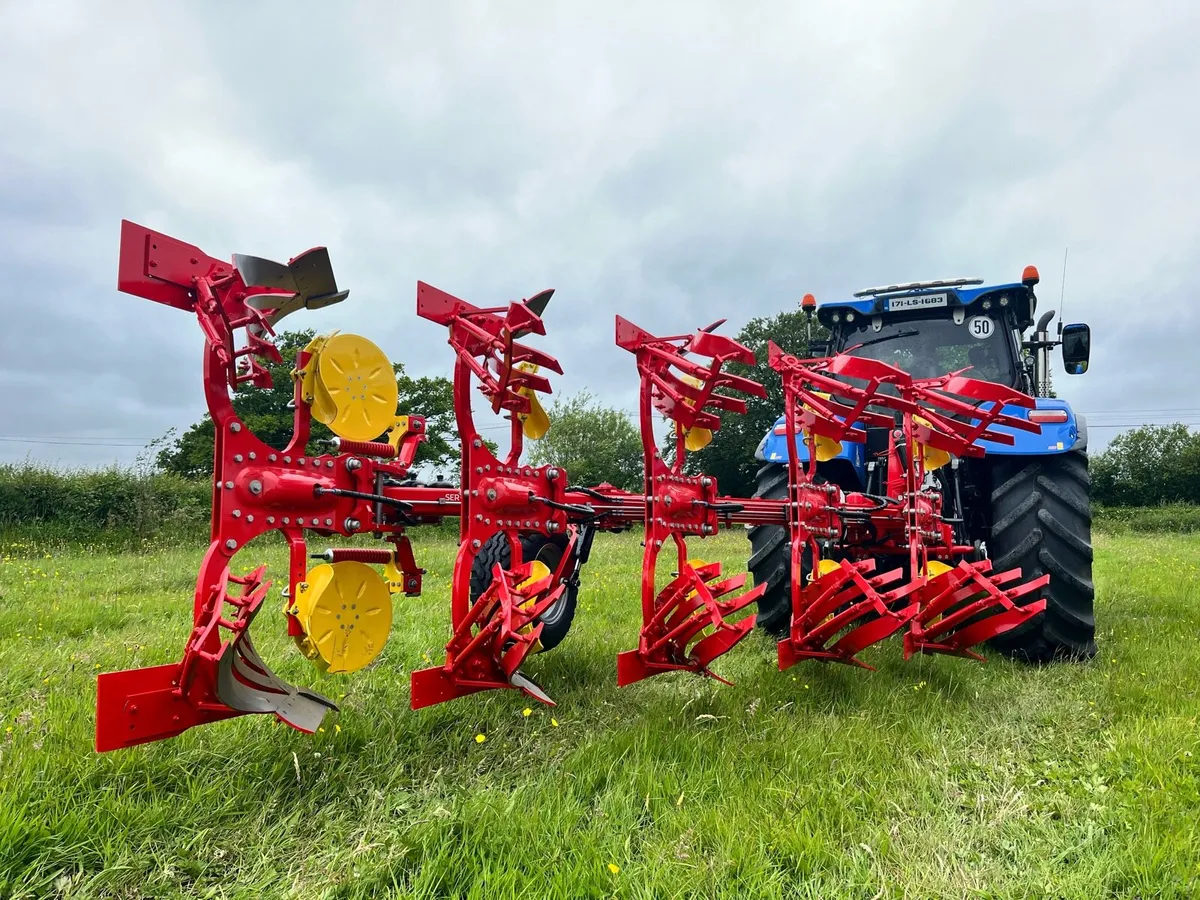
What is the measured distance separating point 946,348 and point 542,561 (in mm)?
3505

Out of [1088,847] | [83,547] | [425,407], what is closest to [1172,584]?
[1088,847]

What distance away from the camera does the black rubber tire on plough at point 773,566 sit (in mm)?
4711

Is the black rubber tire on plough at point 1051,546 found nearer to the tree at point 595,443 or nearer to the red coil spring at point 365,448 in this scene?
the red coil spring at point 365,448

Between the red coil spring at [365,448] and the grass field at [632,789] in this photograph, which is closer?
the grass field at [632,789]

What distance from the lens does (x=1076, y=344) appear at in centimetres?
543

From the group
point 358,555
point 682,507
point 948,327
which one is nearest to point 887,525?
point 682,507

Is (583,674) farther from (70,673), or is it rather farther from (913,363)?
(913,363)

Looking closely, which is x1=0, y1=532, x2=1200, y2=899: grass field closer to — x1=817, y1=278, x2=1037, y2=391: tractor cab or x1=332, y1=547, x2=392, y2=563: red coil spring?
x1=332, y1=547, x2=392, y2=563: red coil spring

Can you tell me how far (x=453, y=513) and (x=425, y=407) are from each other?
718 inches

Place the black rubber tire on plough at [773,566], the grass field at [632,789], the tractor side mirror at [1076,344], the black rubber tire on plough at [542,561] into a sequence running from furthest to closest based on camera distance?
the tractor side mirror at [1076,344], the black rubber tire on plough at [773,566], the black rubber tire on plough at [542,561], the grass field at [632,789]

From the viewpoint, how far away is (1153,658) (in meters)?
4.49

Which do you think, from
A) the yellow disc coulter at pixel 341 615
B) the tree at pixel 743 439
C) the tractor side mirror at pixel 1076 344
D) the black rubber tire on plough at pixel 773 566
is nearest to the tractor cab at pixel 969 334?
the tractor side mirror at pixel 1076 344

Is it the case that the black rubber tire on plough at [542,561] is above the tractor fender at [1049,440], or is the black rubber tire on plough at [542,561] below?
below

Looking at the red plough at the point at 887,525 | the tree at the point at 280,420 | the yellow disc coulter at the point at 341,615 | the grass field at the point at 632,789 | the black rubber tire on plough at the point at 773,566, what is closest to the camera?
the grass field at the point at 632,789
